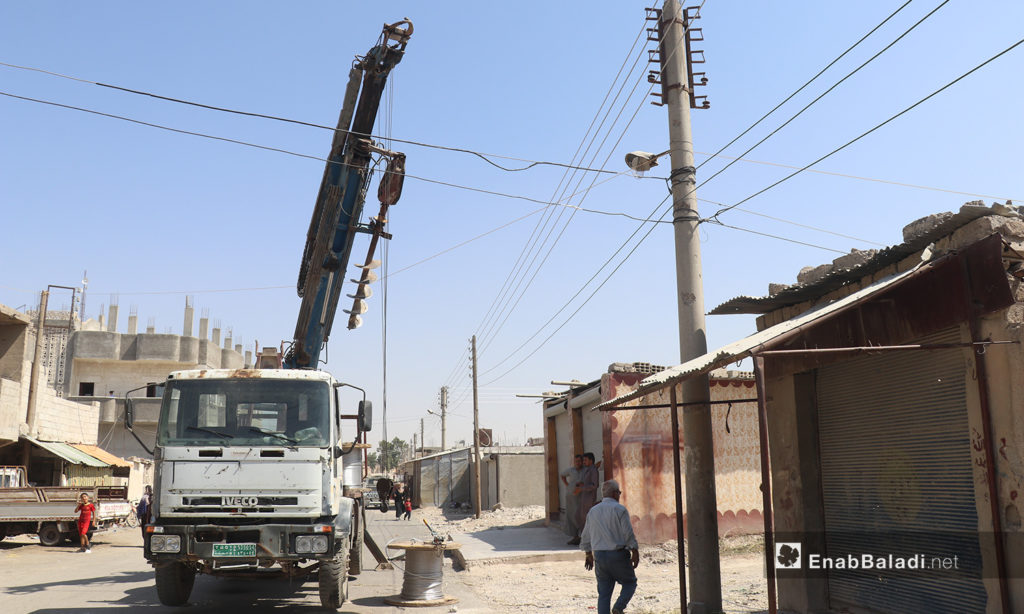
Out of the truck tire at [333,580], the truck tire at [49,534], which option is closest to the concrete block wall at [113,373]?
the truck tire at [49,534]

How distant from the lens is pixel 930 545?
6.94 meters

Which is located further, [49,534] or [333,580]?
[49,534]

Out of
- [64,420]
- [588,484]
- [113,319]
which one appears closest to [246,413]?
[588,484]

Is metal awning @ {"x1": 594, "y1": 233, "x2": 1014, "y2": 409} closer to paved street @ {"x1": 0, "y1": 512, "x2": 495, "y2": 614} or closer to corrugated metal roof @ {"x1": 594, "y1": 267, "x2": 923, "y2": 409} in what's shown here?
corrugated metal roof @ {"x1": 594, "y1": 267, "x2": 923, "y2": 409}

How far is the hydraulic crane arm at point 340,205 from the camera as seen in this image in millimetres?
11609

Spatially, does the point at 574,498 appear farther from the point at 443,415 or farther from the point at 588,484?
the point at 443,415

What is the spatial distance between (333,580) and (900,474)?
625cm

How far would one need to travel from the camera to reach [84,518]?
62.7 feet

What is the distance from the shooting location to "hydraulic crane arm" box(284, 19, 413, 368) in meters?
11.6

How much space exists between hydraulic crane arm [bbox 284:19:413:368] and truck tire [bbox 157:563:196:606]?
16.7ft

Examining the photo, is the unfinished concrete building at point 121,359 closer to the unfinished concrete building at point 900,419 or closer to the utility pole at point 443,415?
the utility pole at point 443,415

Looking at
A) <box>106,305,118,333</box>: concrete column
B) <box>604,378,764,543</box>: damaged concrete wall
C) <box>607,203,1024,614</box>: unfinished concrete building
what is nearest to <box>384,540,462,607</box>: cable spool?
<box>607,203,1024,614</box>: unfinished concrete building

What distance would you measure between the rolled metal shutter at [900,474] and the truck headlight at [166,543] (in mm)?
7163

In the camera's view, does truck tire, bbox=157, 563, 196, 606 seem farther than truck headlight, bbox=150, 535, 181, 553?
Yes
